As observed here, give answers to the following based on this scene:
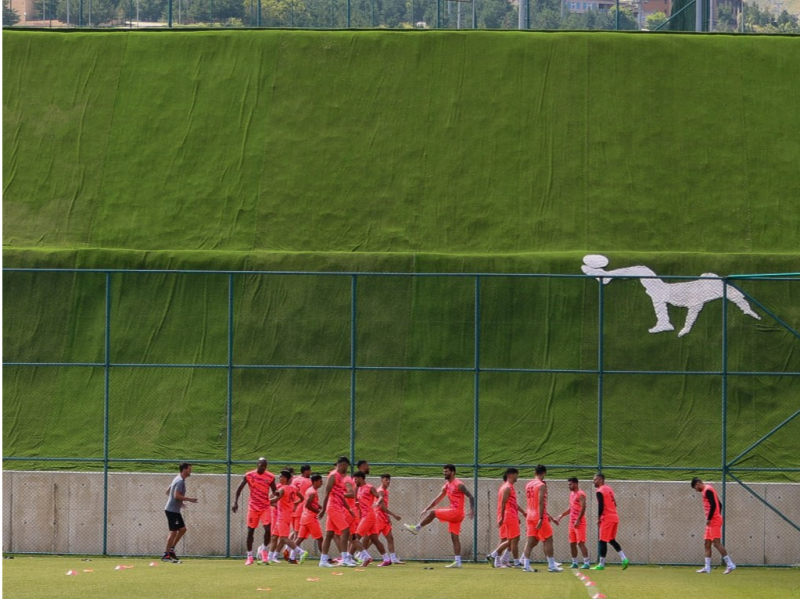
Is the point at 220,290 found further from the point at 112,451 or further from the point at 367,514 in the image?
the point at 367,514

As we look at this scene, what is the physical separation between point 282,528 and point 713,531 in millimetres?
7186

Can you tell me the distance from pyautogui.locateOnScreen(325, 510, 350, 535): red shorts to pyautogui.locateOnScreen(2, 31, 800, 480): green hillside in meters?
5.06

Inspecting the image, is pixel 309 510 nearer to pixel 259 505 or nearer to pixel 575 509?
pixel 259 505

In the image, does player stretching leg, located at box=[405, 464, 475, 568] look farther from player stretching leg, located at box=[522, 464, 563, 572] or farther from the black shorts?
the black shorts

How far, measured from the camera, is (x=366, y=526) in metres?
19.2

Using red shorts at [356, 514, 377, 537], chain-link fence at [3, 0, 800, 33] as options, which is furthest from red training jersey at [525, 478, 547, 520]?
chain-link fence at [3, 0, 800, 33]

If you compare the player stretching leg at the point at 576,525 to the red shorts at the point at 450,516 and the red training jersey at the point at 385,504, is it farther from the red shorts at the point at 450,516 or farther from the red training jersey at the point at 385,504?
the red training jersey at the point at 385,504

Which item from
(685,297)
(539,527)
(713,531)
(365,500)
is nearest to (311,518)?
(365,500)

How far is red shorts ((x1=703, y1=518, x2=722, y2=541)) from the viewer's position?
1866 centimetres

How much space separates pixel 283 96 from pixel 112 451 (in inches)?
515

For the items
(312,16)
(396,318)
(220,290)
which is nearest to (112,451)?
(220,290)

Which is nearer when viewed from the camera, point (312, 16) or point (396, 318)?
point (396, 318)

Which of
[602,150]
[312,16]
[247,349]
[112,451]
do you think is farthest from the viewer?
[312,16]

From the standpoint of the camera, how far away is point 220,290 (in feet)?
89.1
